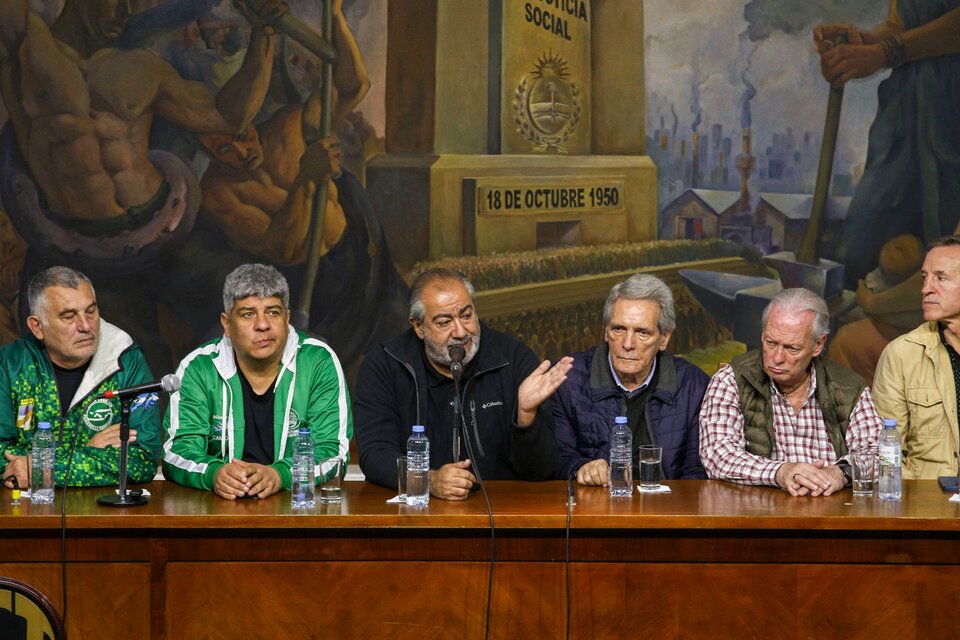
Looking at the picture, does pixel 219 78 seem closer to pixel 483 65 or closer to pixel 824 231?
pixel 483 65

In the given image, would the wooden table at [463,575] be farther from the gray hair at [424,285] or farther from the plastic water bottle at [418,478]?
the gray hair at [424,285]

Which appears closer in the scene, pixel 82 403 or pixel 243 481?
pixel 243 481

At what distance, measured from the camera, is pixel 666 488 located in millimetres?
3637

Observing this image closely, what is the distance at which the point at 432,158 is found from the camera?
5945 millimetres

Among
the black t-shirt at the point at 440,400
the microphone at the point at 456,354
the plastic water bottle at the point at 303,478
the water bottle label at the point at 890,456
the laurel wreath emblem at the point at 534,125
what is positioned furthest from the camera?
the laurel wreath emblem at the point at 534,125

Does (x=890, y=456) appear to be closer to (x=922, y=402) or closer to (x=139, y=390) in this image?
(x=922, y=402)

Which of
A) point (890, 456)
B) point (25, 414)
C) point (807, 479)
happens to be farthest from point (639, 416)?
point (25, 414)

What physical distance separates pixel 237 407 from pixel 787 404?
176cm

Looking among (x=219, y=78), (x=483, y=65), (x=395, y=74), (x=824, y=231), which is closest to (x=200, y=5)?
(x=219, y=78)

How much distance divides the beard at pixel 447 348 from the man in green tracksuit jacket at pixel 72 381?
0.89 metres

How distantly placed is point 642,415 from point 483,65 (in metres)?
2.63

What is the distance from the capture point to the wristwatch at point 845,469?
12.1ft

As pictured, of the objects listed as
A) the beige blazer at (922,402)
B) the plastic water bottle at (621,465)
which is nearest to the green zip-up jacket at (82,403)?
the plastic water bottle at (621,465)

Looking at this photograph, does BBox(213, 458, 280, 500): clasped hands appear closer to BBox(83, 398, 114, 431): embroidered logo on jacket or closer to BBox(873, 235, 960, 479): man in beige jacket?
BBox(83, 398, 114, 431): embroidered logo on jacket
